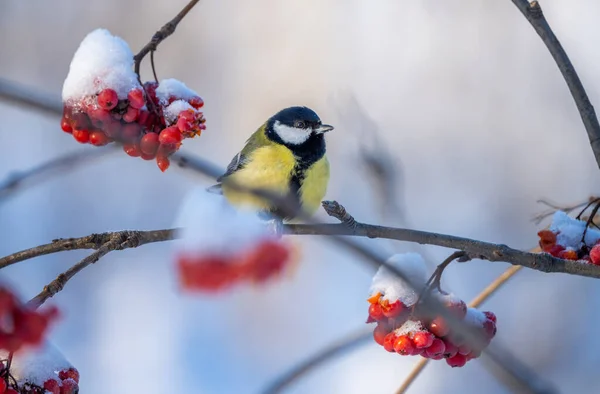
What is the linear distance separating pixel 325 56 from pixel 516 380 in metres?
3.15

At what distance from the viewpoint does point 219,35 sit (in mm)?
3758

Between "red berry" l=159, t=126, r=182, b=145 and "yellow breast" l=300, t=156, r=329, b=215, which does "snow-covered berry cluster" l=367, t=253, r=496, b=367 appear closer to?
"red berry" l=159, t=126, r=182, b=145

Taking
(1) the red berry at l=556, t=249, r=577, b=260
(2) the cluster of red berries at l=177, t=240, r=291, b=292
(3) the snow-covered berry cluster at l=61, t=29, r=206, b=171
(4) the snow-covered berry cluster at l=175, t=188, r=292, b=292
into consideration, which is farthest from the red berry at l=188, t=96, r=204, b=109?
(1) the red berry at l=556, t=249, r=577, b=260

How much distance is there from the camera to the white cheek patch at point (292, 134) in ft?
5.39

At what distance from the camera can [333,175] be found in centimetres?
335

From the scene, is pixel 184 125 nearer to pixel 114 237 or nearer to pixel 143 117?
pixel 143 117

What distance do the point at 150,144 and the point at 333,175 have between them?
2.44 meters

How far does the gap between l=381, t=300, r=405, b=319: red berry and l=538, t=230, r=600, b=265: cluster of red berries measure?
0.22m

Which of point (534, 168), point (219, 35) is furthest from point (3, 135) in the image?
point (534, 168)

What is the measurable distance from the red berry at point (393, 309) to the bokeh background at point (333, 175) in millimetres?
1798

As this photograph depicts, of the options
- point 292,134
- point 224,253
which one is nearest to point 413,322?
point 224,253

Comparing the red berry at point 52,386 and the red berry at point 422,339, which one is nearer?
the red berry at point 52,386

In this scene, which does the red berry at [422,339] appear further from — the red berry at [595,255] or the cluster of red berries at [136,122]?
the cluster of red berries at [136,122]

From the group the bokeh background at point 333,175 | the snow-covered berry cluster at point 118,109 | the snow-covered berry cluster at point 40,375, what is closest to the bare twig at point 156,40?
the snow-covered berry cluster at point 118,109
